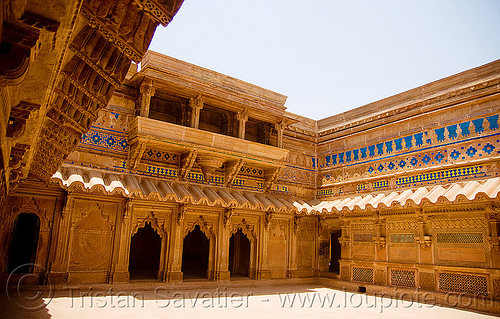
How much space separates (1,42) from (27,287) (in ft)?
26.4

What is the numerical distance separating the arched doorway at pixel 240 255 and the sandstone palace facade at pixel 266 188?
69 mm

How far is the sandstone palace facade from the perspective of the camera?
28.7 ft

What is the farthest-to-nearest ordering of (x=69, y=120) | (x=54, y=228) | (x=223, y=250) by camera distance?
(x=223, y=250) → (x=54, y=228) → (x=69, y=120)

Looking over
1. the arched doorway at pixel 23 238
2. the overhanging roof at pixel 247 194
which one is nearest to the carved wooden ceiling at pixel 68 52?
the overhanging roof at pixel 247 194

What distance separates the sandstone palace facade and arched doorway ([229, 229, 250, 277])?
0.07 metres

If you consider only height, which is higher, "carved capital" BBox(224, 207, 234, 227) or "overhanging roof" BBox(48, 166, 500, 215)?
"overhanging roof" BBox(48, 166, 500, 215)

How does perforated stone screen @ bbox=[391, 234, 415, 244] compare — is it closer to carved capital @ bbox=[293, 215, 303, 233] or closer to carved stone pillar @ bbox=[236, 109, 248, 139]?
carved capital @ bbox=[293, 215, 303, 233]

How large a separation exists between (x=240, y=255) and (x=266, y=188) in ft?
8.75

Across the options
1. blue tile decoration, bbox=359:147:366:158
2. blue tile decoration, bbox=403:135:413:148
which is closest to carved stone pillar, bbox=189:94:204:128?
blue tile decoration, bbox=359:147:366:158

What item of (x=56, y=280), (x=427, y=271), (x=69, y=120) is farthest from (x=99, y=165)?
(x=427, y=271)

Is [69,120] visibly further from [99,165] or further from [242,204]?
[242,204]

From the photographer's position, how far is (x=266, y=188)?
40.5 feet

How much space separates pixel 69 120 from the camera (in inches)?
163

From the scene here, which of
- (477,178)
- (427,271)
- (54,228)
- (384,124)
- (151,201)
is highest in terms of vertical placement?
(384,124)
